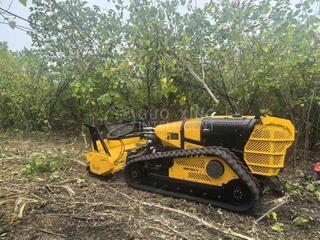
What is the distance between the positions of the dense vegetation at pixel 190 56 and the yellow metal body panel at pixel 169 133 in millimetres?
1340

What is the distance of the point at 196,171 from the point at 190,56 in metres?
3.28

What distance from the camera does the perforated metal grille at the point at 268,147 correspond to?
2.75 meters

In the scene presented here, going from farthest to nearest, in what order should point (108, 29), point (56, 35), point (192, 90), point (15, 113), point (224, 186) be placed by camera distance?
point (15, 113) → point (192, 90) → point (56, 35) → point (108, 29) → point (224, 186)

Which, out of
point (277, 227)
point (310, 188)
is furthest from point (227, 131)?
point (310, 188)

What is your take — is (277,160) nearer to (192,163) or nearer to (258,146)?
(258,146)

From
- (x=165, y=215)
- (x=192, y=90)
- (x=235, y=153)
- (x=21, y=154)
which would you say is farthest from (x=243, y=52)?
(x=21, y=154)

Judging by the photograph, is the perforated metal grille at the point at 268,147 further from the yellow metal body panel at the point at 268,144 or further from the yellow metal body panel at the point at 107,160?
the yellow metal body panel at the point at 107,160

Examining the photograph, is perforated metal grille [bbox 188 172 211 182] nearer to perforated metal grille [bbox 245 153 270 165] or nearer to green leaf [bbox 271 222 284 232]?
perforated metal grille [bbox 245 153 270 165]

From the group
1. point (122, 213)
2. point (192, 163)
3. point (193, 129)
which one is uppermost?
point (193, 129)

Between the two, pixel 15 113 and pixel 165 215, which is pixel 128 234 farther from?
pixel 15 113

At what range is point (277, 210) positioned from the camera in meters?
2.85

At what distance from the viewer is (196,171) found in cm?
308

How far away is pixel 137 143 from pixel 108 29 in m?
2.84

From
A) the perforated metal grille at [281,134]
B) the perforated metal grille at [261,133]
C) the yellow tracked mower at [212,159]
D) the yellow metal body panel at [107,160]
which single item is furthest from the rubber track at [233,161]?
the yellow metal body panel at [107,160]
